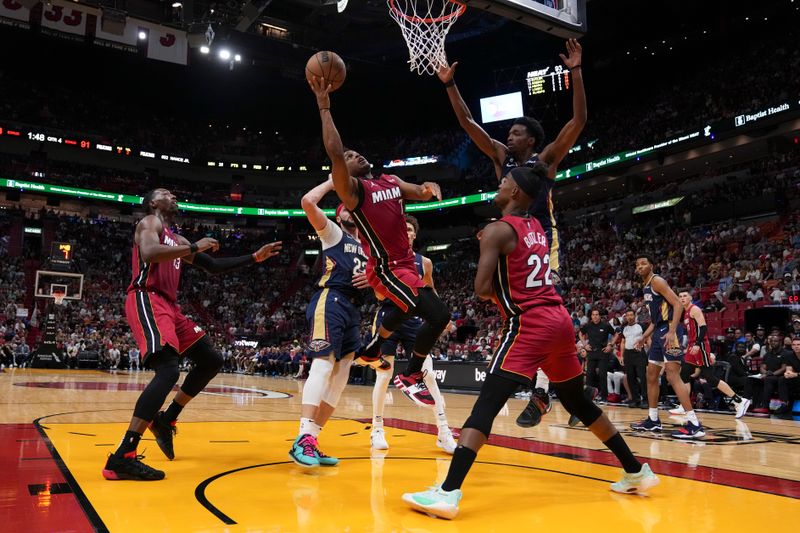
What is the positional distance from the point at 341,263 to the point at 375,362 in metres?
1.01

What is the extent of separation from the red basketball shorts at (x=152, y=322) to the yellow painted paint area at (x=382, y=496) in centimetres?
84

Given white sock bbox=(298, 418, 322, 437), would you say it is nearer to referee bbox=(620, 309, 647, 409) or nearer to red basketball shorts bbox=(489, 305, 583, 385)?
red basketball shorts bbox=(489, 305, 583, 385)

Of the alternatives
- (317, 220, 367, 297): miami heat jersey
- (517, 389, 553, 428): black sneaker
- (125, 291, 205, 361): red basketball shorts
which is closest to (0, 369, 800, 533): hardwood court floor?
(517, 389, 553, 428): black sneaker

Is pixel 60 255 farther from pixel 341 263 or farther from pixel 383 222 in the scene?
pixel 383 222

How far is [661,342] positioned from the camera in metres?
7.40

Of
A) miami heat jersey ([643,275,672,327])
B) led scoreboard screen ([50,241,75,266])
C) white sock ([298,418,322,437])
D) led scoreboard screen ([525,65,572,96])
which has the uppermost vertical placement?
led scoreboard screen ([525,65,572,96])

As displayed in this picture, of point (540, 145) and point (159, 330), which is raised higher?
point (540, 145)

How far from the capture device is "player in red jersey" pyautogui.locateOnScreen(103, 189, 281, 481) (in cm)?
381

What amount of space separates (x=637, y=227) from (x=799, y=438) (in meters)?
21.2

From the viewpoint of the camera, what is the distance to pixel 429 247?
3794cm

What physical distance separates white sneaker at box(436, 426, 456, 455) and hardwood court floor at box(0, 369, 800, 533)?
82 millimetres

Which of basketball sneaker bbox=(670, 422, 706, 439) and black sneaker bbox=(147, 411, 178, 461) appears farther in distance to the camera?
basketball sneaker bbox=(670, 422, 706, 439)

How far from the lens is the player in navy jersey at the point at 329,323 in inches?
172

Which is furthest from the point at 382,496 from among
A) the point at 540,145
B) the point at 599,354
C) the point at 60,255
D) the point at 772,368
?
the point at 60,255
